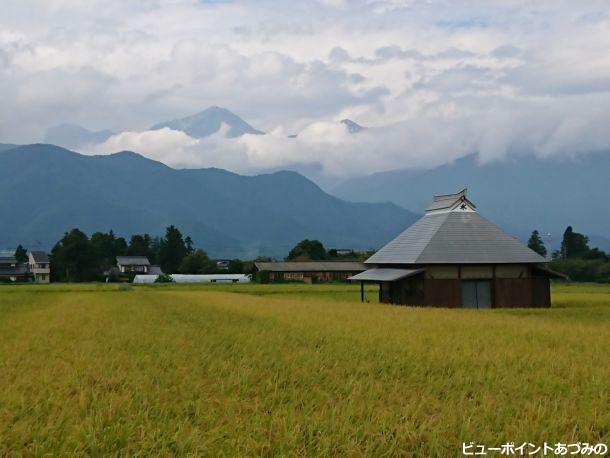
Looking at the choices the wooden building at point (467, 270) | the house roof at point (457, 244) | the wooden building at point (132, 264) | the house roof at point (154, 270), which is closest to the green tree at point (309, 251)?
the house roof at point (154, 270)

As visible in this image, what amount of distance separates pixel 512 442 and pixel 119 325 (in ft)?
51.5

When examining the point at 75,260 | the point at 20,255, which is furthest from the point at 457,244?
the point at 20,255

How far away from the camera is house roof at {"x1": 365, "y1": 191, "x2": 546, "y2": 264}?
3388 cm

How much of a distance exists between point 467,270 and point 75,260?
8224 centimetres

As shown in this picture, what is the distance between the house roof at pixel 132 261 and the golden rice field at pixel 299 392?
112 metres

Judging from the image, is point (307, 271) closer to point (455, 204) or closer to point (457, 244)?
point (455, 204)

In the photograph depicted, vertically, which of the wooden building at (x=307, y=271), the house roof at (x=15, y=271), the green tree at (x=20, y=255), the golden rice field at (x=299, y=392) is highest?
the green tree at (x=20, y=255)

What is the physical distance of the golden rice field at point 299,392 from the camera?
6.60 meters

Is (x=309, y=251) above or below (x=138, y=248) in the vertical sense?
below

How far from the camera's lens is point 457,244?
114 feet

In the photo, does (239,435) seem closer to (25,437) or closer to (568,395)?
(25,437)

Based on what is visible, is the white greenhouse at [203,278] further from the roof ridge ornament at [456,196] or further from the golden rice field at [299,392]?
the golden rice field at [299,392]

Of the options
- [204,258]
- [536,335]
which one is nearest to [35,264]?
[204,258]

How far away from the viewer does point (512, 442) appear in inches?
259
